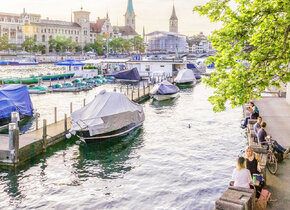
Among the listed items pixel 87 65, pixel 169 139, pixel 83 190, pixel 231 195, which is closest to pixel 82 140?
pixel 169 139

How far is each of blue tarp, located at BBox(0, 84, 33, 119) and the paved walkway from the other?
66.2ft

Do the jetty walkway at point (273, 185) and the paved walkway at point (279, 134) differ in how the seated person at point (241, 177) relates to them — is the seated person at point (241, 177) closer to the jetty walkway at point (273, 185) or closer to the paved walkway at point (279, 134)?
the jetty walkway at point (273, 185)

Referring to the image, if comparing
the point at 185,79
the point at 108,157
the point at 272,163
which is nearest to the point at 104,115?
the point at 108,157

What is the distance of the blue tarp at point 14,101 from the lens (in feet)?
96.9

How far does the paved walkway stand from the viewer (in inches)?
466

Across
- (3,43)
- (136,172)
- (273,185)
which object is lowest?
(136,172)

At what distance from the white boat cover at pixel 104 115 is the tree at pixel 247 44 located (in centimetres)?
1187

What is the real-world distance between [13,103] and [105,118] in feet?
35.6

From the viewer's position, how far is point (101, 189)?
16.7m

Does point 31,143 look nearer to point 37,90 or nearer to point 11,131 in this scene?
point 11,131

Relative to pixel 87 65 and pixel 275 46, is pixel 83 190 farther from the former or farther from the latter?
pixel 87 65

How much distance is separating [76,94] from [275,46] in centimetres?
4256

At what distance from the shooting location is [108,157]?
22.0 metres

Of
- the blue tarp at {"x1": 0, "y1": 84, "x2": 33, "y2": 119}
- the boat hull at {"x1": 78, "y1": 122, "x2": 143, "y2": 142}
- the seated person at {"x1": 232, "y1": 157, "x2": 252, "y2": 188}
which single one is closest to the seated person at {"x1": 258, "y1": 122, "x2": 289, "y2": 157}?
the seated person at {"x1": 232, "y1": 157, "x2": 252, "y2": 188}
